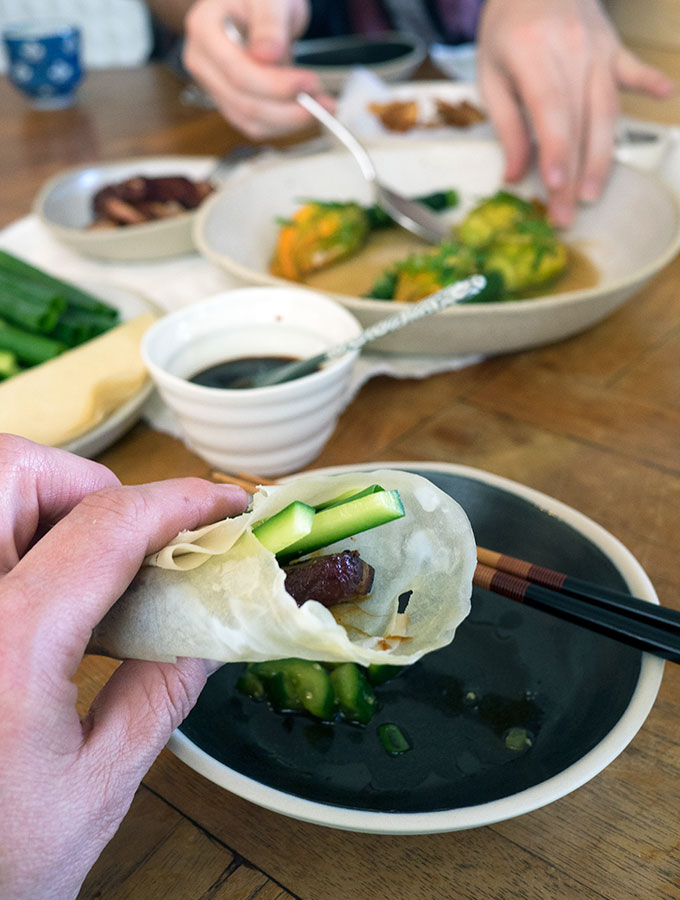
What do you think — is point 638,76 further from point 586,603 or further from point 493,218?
point 586,603

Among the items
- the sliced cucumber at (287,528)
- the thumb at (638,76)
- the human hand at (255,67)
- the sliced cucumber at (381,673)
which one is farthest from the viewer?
the human hand at (255,67)

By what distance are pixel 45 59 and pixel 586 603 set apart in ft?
7.98

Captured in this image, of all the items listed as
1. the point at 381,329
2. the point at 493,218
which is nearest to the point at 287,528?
the point at 381,329

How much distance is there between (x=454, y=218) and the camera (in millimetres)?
1562

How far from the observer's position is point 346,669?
65 cm

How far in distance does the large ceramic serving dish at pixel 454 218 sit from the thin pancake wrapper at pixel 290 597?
19.9 inches

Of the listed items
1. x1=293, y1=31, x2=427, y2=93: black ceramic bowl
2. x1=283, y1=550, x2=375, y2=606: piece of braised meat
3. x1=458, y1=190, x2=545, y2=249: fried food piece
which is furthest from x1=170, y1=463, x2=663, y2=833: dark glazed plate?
x1=293, y1=31, x2=427, y2=93: black ceramic bowl

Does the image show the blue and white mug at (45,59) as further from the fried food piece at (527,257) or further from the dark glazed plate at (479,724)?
the dark glazed plate at (479,724)

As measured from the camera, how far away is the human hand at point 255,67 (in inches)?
64.3

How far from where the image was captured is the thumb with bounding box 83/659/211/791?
1.65ft

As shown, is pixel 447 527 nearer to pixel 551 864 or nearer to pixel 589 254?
pixel 551 864

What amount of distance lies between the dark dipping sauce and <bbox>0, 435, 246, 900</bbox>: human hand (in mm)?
463

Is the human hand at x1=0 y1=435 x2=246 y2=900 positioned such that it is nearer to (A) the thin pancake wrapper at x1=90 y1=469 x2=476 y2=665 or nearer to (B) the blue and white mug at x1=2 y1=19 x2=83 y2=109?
(A) the thin pancake wrapper at x1=90 y1=469 x2=476 y2=665

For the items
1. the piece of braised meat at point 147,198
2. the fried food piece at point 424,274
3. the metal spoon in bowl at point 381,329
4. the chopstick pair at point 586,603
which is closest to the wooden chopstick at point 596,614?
the chopstick pair at point 586,603
